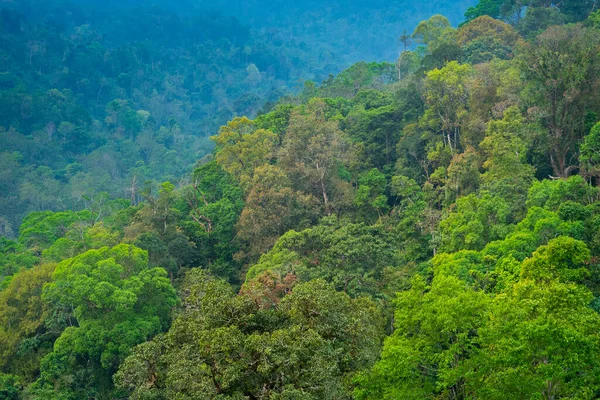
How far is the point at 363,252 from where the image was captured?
2184 cm

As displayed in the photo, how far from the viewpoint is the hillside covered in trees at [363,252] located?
41.3ft

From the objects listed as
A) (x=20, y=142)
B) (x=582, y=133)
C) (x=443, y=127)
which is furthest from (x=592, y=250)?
(x=20, y=142)

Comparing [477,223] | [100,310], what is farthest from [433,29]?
[100,310]

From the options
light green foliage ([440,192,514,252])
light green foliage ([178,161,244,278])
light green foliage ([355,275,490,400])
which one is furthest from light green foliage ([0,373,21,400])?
light green foliage ([440,192,514,252])

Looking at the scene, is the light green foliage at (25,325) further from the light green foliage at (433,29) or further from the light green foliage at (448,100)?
the light green foliage at (433,29)

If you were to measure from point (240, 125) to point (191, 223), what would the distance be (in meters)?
6.38

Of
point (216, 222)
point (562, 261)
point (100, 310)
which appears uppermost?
point (216, 222)

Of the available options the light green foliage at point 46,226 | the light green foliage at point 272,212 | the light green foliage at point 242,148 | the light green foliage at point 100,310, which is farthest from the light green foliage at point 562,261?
the light green foliage at point 46,226

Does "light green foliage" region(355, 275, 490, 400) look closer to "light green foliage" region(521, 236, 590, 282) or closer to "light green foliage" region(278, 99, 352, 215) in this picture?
"light green foliage" region(521, 236, 590, 282)

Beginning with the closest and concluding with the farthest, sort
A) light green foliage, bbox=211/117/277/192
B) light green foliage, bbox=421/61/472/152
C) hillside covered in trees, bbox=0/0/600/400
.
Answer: hillside covered in trees, bbox=0/0/600/400, light green foliage, bbox=421/61/472/152, light green foliage, bbox=211/117/277/192

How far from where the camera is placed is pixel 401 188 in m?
26.8

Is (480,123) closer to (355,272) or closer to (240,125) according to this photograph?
(355,272)

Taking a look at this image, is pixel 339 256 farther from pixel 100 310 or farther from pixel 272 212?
pixel 100 310

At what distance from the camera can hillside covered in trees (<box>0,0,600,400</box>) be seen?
1259cm
